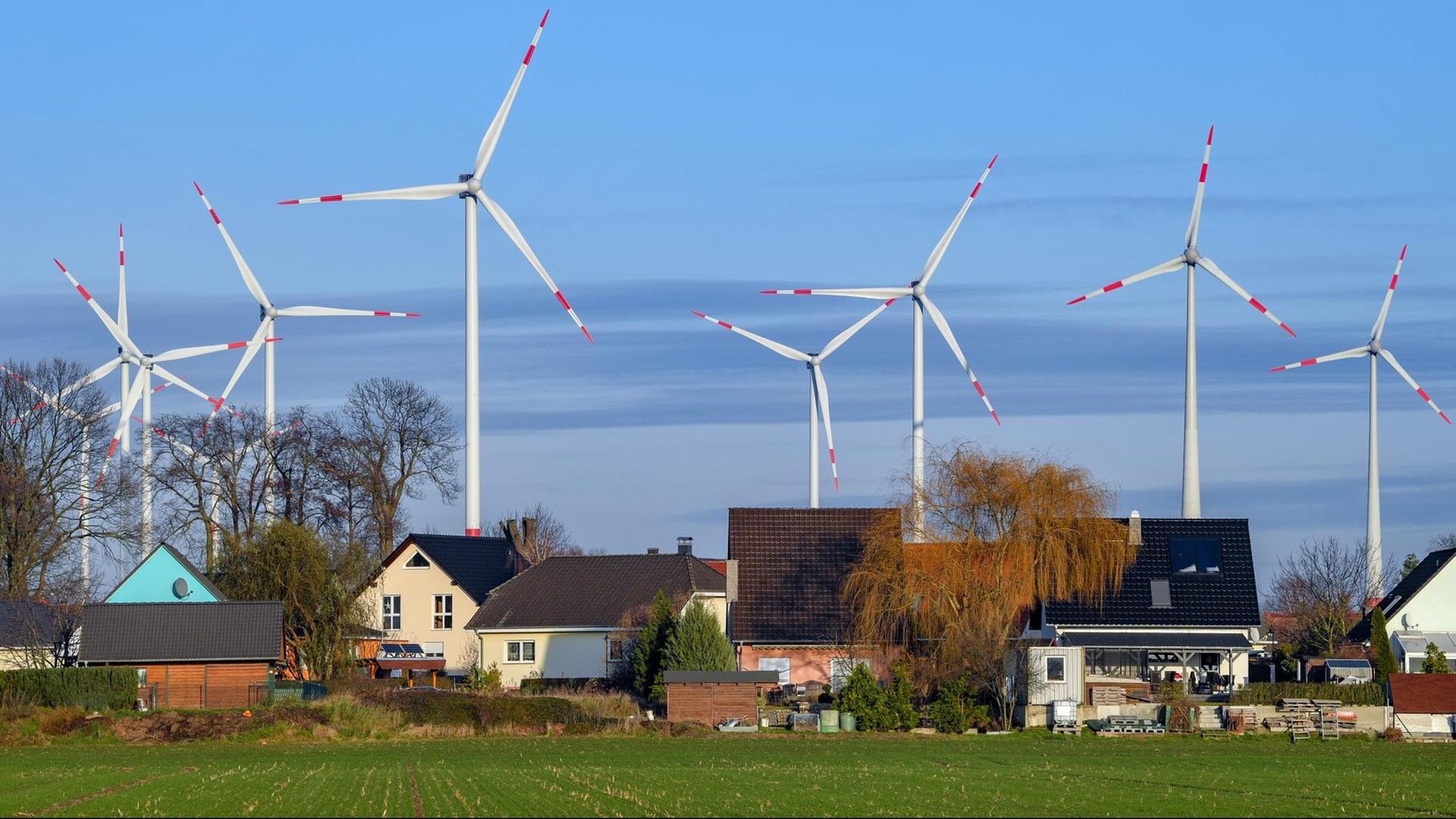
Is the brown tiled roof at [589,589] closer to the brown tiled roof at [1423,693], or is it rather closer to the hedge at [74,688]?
the hedge at [74,688]

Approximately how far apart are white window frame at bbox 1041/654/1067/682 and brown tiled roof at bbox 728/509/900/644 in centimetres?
804

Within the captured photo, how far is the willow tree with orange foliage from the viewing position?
61.2 meters

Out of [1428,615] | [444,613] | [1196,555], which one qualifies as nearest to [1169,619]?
[1196,555]

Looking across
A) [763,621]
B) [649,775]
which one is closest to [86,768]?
[649,775]

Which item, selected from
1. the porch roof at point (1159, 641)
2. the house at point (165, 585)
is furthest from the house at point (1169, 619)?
the house at point (165, 585)

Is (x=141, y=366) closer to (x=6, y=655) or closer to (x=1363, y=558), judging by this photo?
(x=6, y=655)

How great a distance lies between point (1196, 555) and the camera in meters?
64.9

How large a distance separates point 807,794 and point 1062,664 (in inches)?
1076

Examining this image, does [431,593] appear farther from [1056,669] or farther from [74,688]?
[1056,669]

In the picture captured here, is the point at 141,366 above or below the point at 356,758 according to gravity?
above

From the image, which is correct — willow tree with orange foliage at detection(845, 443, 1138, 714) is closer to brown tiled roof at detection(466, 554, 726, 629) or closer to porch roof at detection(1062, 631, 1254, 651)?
porch roof at detection(1062, 631, 1254, 651)

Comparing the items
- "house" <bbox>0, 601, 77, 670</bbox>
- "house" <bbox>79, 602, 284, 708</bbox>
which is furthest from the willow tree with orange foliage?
"house" <bbox>0, 601, 77, 670</bbox>

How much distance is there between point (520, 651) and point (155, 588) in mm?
14215

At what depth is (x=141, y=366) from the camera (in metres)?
93.9
